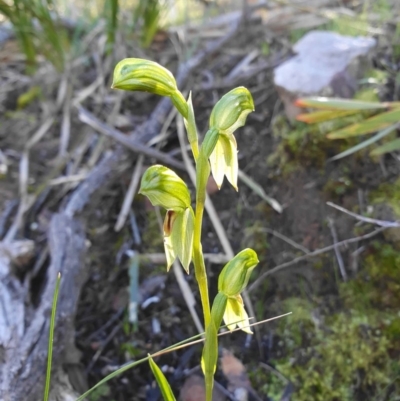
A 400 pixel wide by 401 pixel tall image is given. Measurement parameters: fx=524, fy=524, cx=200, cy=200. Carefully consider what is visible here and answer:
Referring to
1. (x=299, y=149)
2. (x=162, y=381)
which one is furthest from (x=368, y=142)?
(x=162, y=381)

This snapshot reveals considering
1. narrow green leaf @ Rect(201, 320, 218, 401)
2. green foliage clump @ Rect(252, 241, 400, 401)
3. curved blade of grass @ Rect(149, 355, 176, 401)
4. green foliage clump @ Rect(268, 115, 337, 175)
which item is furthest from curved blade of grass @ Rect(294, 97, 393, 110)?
curved blade of grass @ Rect(149, 355, 176, 401)

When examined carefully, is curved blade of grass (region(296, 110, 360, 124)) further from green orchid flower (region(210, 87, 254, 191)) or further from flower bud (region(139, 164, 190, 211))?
flower bud (region(139, 164, 190, 211))

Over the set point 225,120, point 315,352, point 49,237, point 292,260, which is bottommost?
point 315,352

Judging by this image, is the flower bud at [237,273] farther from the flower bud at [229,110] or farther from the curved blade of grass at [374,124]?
the curved blade of grass at [374,124]

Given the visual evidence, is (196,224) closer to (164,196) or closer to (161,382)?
(164,196)

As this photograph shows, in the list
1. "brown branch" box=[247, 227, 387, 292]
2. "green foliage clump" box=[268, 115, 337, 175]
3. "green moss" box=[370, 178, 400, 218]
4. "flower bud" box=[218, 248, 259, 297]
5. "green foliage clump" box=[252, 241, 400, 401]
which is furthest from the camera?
"green foliage clump" box=[268, 115, 337, 175]

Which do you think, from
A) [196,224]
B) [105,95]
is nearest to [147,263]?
[196,224]

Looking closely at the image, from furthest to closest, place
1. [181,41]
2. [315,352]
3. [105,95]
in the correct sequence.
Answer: [181,41] < [105,95] < [315,352]
